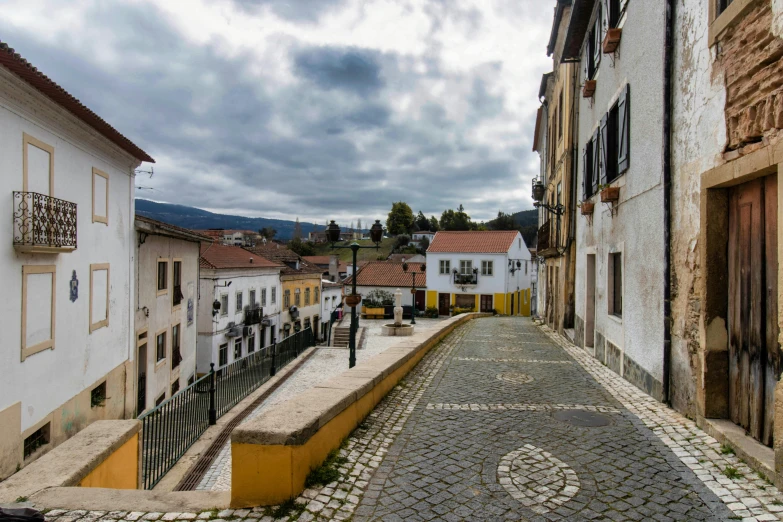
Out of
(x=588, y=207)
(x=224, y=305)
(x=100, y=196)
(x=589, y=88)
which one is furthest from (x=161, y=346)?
(x=589, y=88)

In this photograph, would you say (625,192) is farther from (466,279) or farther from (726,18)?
(466,279)

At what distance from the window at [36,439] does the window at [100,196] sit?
4642 millimetres

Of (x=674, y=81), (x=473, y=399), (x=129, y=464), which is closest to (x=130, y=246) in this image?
(x=129, y=464)

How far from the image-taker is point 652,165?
679cm

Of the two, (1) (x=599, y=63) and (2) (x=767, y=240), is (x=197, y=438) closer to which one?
(2) (x=767, y=240)

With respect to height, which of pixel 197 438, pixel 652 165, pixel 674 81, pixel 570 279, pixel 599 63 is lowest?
pixel 197 438

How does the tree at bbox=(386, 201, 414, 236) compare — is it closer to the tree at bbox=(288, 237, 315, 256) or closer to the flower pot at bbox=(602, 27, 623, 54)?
the tree at bbox=(288, 237, 315, 256)

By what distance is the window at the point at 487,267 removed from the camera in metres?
42.3

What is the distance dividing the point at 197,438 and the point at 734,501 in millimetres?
9861

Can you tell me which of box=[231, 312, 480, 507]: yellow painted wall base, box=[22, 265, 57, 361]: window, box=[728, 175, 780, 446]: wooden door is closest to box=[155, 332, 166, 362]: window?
box=[22, 265, 57, 361]: window

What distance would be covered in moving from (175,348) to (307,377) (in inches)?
228

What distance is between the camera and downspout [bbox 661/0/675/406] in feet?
20.2

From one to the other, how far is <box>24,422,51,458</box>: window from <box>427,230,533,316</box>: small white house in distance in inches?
1383

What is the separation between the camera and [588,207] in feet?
36.2
